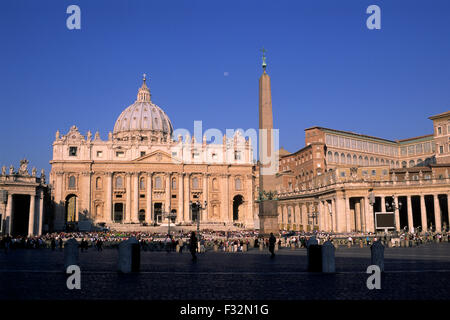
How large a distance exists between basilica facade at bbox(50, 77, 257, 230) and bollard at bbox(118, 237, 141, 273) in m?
60.7

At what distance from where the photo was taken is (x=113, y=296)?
841 cm

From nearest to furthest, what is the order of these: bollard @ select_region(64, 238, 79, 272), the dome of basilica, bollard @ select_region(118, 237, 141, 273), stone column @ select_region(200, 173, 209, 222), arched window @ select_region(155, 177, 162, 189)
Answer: bollard @ select_region(64, 238, 79, 272) → bollard @ select_region(118, 237, 141, 273) → stone column @ select_region(200, 173, 209, 222) → arched window @ select_region(155, 177, 162, 189) → the dome of basilica

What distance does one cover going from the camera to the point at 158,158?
78688mm

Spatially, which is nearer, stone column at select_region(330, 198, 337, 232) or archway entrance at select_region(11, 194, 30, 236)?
archway entrance at select_region(11, 194, 30, 236)

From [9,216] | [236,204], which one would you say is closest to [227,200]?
[236,204]

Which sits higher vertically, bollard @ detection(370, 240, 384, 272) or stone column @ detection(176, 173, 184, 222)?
stone column @ detection(176, 173, 184, 222)

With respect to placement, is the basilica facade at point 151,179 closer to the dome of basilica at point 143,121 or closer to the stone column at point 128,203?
the stone column at point 128,203

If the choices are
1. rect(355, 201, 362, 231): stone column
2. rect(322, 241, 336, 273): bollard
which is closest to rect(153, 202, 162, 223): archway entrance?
rect(355, 201, 362, 231): stone column

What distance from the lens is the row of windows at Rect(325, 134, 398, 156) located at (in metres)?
72.9

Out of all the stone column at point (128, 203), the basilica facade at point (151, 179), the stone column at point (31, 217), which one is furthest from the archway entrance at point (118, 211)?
the stone column at point (31, 217)

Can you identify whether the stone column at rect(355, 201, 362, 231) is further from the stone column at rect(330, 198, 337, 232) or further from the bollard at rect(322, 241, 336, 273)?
the bollard at rect(322, 241, 336, 273)

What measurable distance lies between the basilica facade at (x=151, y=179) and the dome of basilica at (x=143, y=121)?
26.5m

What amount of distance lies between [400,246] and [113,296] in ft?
78.8

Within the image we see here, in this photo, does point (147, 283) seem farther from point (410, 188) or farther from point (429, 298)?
point (410, 188)
